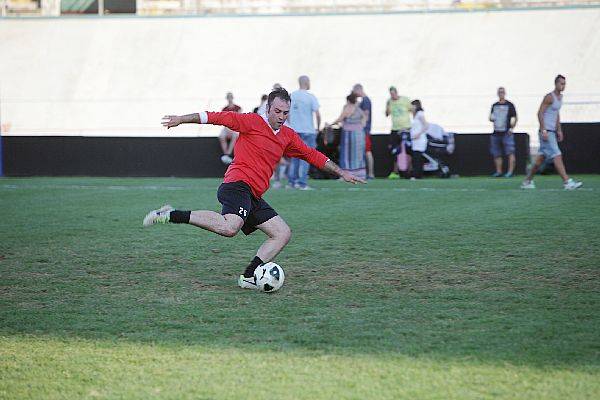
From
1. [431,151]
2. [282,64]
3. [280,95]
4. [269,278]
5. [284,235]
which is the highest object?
[282,64]

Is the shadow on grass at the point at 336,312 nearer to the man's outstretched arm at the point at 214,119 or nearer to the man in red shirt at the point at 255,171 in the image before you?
the man in red shirt at the point at 255,171

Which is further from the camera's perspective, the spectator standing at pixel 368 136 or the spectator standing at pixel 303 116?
the spectator standing at pixel 368 136

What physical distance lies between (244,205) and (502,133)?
591 inches

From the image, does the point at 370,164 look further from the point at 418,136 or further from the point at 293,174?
the point at 293,174

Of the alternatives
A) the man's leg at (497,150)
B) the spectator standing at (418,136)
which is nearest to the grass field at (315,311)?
the spectator standing at (418,136)

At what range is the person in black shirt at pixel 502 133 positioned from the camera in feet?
69.0

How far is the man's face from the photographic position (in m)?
6.90

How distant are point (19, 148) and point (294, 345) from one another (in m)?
20.9

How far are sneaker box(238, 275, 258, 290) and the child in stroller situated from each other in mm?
14464

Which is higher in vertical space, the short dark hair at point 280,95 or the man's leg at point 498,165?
the short dark hair at point 280,95


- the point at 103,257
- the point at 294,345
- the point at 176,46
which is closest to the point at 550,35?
the point at 176,46

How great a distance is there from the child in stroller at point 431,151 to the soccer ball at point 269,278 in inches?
574

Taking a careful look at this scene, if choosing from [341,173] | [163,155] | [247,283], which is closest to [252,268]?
[247,283]

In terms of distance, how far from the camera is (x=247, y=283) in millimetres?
6734
